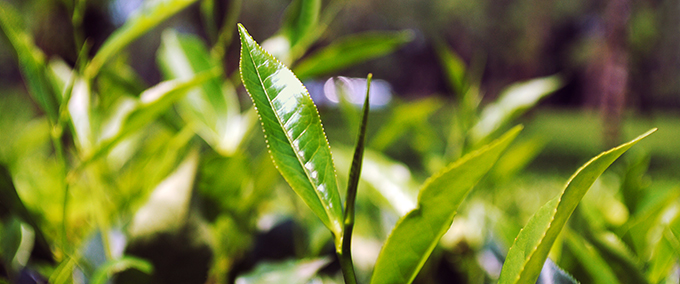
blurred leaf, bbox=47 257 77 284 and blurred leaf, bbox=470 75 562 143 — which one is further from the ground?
blurred leaf, bbox=47 257 77 284

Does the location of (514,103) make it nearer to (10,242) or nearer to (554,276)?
(554,276)

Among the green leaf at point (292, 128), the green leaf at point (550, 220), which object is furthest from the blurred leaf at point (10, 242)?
the green leaf at point (550, 220)

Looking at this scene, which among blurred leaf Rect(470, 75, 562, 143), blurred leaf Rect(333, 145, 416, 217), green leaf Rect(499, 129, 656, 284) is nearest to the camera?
green leaf Rect(499, 129, 656, 284)

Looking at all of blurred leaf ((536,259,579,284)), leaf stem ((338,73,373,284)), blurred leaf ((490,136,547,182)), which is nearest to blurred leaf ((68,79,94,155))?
leaf stem ((338,73,373,284))

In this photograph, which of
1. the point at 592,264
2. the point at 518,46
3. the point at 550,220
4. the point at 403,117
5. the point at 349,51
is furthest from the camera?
the point at 518,46

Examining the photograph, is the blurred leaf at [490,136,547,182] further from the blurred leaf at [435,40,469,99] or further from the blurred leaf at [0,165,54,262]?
the blurred leaf at [0,165,54,262]

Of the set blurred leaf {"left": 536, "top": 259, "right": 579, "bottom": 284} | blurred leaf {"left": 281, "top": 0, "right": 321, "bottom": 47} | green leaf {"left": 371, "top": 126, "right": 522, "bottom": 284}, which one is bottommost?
blurred leaf {"left": 536, "top": 259, "right": 579, "bottom": 284}

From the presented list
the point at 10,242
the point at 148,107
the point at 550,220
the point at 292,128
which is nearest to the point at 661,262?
the point at 550,220
